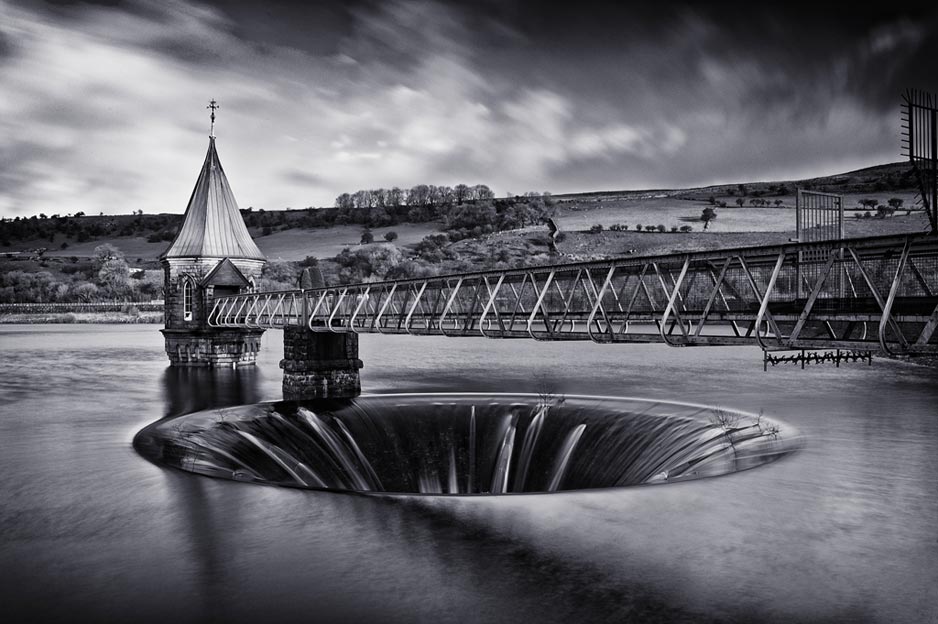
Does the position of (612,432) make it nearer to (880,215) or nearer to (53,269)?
(880,215)

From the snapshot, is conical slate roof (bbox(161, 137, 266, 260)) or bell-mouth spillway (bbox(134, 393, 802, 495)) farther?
conical slate roof (bbox(161, 137, 266, 260))

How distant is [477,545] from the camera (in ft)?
35.1

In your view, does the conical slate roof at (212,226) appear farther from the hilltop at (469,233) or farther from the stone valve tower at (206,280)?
the hilltop at (469,233)

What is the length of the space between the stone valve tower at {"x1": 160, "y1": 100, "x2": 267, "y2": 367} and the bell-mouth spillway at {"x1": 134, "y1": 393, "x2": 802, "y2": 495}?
1581cm

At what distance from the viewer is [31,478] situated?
588 inches

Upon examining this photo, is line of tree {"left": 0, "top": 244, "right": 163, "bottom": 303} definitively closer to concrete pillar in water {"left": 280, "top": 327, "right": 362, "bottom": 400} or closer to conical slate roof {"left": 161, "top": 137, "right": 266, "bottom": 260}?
conical slate roof {"left": 161, "top": 137, "right": 266, "bottom": 260}

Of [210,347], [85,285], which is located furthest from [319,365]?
[85,285]

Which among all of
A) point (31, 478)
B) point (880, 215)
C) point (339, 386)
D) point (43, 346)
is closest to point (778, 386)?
point (339, 386)

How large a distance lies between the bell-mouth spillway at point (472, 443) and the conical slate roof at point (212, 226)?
17.8m

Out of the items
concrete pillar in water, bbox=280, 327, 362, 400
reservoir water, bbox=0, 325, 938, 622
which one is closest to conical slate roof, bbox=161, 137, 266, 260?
concrete pillar in water, bbox=280, 327, 362, 400

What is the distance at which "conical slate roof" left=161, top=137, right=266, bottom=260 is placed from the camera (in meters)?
38.8

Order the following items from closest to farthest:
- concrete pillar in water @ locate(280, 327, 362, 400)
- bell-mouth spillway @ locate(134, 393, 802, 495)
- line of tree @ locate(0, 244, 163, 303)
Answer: bell-mouth spillway @ locate(134, 393, 802, 495) < concrete pillar in water @ locate(280, 327, 362, 400) < line of tree @ locate(0, 244, 163, 303)

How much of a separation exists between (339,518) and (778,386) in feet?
72.4

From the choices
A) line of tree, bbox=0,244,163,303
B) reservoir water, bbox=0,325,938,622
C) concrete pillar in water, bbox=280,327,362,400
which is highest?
line of tree, bbox=0,244,163,303
